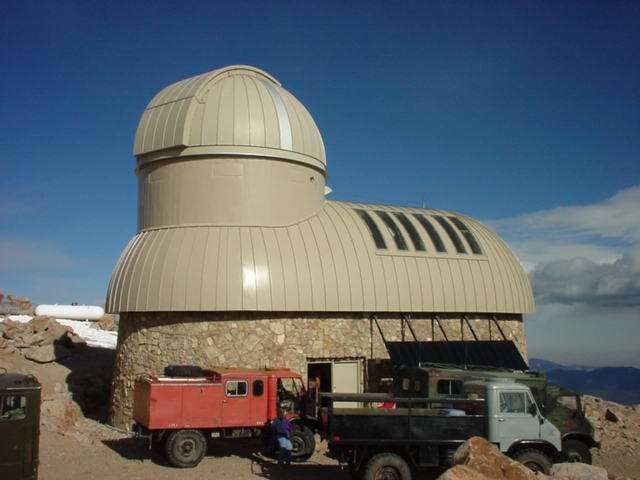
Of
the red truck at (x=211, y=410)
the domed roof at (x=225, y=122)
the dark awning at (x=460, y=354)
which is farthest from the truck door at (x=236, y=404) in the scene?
the domed roof at (x=225, y=122)

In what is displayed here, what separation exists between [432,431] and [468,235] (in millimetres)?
12500

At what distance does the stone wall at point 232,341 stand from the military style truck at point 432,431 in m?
5.14

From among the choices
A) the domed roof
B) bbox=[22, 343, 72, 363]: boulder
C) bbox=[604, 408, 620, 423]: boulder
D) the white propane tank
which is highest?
the domed roof

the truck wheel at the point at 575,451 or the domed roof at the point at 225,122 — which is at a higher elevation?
the domed roof at the point at 225,122

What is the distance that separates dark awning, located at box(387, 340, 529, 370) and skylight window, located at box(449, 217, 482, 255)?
11.6ft

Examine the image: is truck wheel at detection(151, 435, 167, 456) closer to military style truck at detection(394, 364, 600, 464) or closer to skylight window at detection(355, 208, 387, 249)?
military style truck at detection(394, 364, 600, 464)

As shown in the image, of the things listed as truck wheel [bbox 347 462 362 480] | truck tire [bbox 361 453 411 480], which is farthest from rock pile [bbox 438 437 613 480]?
truck wheel [bbox 347 462 362 480]

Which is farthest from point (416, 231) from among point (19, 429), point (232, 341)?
point (19, 429)

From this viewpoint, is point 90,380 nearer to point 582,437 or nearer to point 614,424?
point 582,437

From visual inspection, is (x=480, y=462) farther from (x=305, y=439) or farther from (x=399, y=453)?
(x=305, y=439)

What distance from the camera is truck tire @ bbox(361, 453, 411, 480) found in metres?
11.9

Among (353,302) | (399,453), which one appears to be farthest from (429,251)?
(399,453)

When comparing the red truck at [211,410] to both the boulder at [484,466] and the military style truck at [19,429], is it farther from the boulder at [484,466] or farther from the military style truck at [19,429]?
the boulder at [484,466]

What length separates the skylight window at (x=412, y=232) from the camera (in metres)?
21.7
